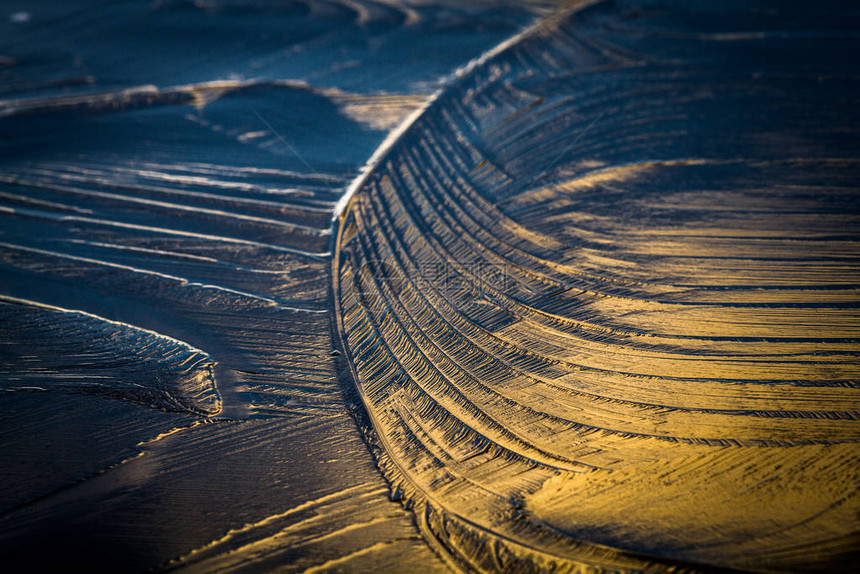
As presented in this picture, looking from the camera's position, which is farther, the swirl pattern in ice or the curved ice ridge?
the curved ice ridge

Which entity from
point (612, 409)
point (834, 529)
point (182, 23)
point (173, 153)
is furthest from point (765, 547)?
point (182, 23)

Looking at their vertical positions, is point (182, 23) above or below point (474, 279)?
above

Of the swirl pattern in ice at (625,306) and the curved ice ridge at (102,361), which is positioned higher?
the swirl pattern in ice at (625,306)

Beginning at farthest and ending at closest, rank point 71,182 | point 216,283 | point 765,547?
point 71,182, point 216,283, point 765,547

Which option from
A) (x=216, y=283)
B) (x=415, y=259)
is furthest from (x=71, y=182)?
(x=415, y=259)

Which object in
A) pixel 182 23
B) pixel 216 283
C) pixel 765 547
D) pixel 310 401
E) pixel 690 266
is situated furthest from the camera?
pixel 182 23

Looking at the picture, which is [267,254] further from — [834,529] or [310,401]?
[834,529]

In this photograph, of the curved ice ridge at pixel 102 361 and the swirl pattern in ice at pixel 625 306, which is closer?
the swirl pattern in ice at pixel 625 306

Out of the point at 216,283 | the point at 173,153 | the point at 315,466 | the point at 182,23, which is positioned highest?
the point at 182,23

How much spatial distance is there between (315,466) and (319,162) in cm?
101

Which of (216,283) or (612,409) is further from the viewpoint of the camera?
(216,283)

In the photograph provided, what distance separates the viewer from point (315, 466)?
0.99 metres

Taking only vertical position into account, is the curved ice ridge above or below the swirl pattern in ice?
below

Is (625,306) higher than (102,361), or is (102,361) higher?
(625,306)
